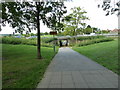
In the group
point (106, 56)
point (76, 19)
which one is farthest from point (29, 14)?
point (76, 19)

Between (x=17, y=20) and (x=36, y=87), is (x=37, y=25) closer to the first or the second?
(x=17, y=20)

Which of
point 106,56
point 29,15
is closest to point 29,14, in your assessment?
point 29,15

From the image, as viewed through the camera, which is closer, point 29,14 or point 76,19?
point 29,14

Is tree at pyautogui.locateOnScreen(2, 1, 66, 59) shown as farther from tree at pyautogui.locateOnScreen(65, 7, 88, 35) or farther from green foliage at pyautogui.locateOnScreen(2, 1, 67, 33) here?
tree at pyautogui.locateOnScreen(65, 7, 88, 35)

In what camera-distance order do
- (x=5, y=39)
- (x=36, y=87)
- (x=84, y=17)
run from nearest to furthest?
(x=36, y=87) → (x=5, y=39) → (x=84, y=17)

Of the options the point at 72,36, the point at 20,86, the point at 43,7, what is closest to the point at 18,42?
→ the point at 72,36

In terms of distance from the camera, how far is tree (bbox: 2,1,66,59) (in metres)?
10.2

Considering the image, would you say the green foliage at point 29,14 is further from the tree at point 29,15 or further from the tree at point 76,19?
the tree at point 76,19

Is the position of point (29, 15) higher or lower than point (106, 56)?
higher

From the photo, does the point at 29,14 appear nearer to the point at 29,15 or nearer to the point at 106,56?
the point at 29,15

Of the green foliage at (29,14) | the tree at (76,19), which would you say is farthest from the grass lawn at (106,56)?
the tree at (76,19)

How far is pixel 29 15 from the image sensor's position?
11.1 m

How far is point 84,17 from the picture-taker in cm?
4078

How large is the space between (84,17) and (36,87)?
38323mm
